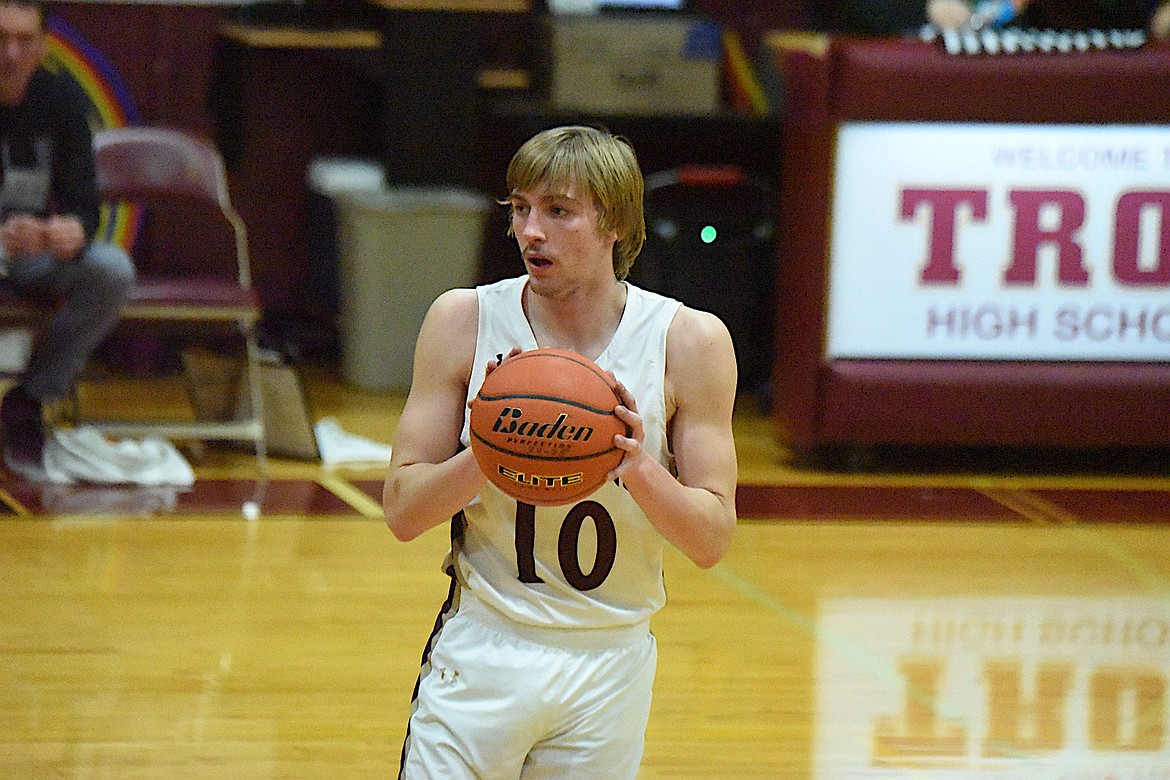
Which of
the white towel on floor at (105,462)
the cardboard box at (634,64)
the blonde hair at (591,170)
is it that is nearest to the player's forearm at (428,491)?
the blonde hair at (591,170)

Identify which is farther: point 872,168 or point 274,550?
point 872,168

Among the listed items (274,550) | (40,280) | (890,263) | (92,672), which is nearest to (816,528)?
(890,263)

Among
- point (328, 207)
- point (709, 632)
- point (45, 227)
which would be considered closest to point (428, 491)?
point (709, 632)

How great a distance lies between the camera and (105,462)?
5480 millimetres

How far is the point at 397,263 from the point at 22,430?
7.38 ft

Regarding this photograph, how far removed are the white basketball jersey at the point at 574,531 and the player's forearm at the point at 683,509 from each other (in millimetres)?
76

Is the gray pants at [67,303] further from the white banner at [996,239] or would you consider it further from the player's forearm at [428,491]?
the player's forearm at [428,491]

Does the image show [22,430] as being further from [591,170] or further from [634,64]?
[591,170]

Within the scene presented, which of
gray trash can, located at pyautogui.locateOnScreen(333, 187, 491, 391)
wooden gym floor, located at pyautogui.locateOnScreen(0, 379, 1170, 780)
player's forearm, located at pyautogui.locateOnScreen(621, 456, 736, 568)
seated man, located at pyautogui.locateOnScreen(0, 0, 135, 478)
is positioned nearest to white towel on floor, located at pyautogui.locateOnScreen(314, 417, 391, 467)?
wooden gym floor, located at pyautogui.locateOnScreen(0, 379, 1170, 780)

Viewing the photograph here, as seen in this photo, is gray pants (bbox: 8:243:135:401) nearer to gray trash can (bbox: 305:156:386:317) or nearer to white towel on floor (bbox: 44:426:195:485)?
white towel on floor (bbox: 44:426:195:485)

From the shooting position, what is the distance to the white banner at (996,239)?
5.75 metres

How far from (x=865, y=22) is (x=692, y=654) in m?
4.25

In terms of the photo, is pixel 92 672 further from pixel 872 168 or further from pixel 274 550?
pixel 872 168

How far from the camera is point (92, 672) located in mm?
3572
